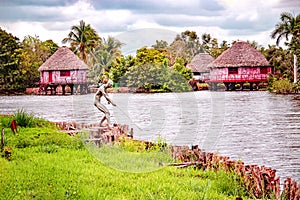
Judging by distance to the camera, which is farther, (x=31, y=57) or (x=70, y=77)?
(x=31, y=57)

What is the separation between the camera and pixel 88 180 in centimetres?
589

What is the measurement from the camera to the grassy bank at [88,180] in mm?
5180

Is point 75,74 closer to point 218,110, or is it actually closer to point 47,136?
point 218,110

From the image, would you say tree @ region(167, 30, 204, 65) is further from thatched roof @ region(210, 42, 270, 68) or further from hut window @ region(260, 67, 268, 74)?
hut window @ region(260, 67, 268, 74)

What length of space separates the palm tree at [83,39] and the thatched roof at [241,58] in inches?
388

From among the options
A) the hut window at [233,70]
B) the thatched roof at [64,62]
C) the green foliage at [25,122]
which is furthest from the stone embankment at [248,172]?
the hut window at [233,70]

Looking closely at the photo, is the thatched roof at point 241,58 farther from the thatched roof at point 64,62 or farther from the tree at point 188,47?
the thatched roof at point 64,62

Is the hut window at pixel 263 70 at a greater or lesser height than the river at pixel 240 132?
greater

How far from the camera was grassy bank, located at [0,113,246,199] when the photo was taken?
204 inches

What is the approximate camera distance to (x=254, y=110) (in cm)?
1886

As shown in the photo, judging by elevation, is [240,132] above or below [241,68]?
below

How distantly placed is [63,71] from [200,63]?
13.6 meters

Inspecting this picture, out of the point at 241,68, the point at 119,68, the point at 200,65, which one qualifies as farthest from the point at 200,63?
the point at 119,68

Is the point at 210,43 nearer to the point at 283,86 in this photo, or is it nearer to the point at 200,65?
the point at 200,65
